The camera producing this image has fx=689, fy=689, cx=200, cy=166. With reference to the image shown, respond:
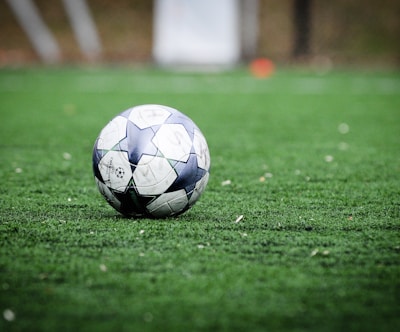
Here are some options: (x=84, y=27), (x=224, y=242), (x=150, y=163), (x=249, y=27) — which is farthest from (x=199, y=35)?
(x=224, y=242)

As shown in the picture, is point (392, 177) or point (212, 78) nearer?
point (392, 177)

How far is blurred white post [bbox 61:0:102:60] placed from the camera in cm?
2484

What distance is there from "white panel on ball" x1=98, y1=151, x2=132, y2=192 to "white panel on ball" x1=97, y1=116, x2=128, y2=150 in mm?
65

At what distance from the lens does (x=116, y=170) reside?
4.30 metres

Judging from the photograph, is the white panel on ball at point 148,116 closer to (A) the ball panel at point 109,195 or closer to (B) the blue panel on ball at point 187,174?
(B) the blue panel on ball at point 187,174

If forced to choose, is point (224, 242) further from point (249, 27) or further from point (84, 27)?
point (84, 27)

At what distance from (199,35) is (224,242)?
20004 millimetres

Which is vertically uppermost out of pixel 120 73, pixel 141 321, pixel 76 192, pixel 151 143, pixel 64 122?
pixel 151 143

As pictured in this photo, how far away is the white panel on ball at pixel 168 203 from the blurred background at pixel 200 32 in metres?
19.0

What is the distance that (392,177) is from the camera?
6.13 metres

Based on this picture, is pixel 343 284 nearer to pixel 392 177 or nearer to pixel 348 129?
pixel 392 177

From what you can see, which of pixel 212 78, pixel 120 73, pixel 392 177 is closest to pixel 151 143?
pixel 392 177

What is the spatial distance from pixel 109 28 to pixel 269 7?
20.2ft

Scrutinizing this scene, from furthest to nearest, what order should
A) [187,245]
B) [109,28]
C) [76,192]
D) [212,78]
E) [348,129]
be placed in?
[109,28] < [212,78] < [348,129] < [76,192] < [187,245]
